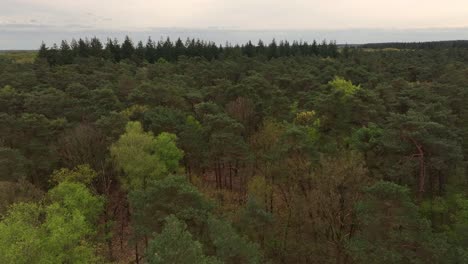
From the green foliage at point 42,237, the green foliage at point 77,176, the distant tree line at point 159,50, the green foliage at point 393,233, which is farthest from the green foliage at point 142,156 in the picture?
the distant tree line at point 159,50

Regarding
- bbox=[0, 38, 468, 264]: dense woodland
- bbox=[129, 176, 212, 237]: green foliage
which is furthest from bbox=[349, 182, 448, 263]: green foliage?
bbox=[129, 176, 212, 237]: green foliage

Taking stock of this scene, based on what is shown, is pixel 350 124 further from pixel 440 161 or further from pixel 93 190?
pixel 93 190

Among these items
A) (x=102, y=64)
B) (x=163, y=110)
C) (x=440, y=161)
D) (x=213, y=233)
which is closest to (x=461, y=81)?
(x=440, y=161)

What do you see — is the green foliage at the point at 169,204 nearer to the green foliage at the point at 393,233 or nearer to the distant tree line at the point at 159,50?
the green foliage at the point at 393,233

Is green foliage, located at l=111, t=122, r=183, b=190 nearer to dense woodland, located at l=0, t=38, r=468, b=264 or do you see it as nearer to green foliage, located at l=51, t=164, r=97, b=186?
dense woodland, located at l=0, t=38, r=468, b=264

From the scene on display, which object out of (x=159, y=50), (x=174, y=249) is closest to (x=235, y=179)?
(x=174, y=249)

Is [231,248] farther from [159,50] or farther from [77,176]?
[159,50]
